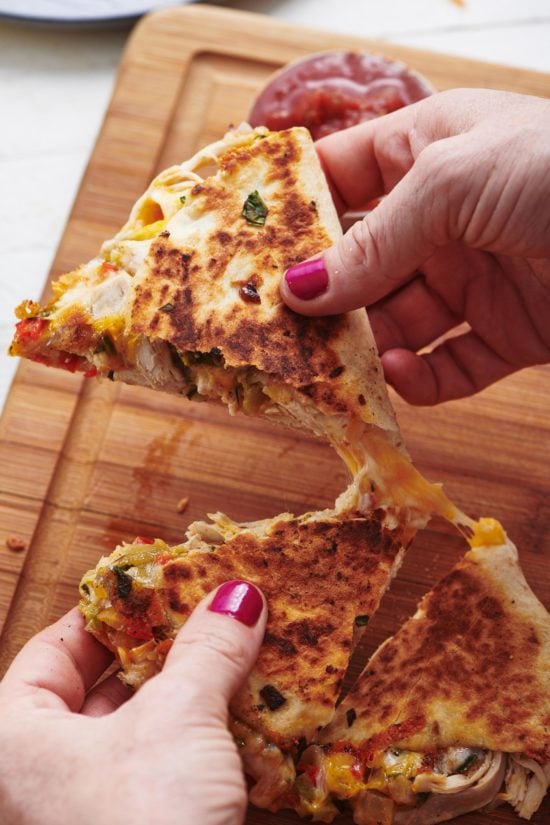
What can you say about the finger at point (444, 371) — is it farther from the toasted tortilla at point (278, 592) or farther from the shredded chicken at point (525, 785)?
the shredded chicken at point (525, 785)

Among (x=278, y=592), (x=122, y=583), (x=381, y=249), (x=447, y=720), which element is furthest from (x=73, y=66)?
(x=447, y=720)

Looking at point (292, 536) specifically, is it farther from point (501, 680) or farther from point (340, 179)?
point (340, 179)

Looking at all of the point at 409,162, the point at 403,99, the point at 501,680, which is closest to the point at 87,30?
the point at 403,99

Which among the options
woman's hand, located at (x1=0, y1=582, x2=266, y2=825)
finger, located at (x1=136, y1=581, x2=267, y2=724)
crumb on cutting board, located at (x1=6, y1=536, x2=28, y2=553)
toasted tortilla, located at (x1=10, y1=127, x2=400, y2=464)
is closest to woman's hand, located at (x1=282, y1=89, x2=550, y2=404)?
toasted tortilla, located at (x1=10, y1=127, x2=400, y2=464)

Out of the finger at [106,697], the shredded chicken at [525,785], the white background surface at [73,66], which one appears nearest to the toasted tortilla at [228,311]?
the finger at [106,697]

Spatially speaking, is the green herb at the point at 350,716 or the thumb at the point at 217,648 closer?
the thumb at the point at 217,648
